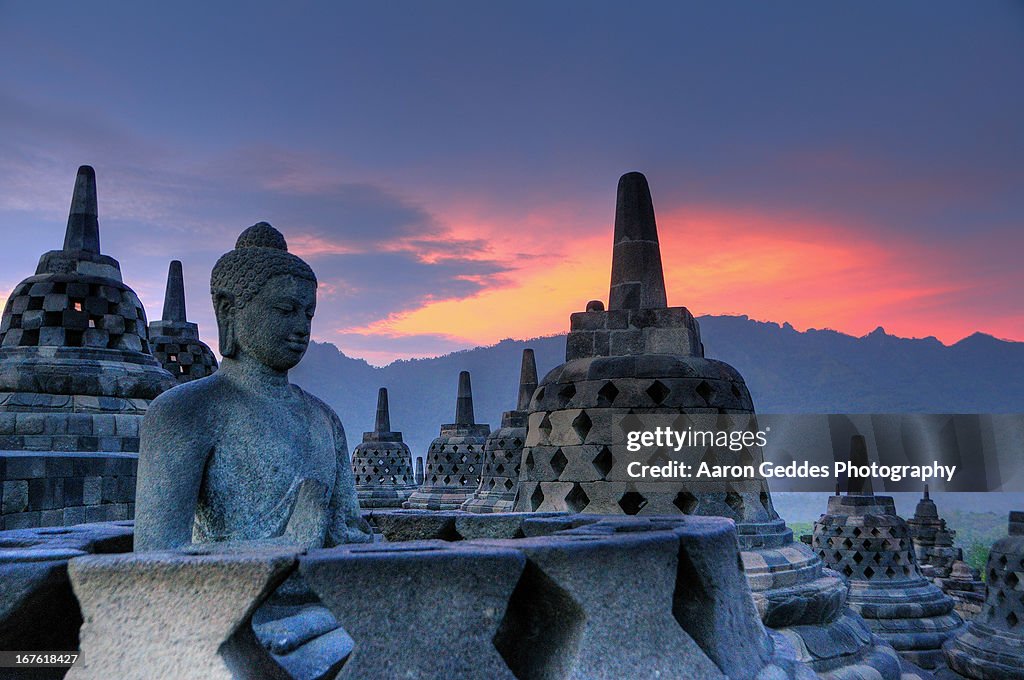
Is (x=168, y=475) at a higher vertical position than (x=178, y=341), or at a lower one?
lower

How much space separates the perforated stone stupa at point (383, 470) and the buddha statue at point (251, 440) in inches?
614

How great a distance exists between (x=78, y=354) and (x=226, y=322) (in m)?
7.51

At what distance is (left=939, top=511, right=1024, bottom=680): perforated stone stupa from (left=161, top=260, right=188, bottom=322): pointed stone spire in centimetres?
1399

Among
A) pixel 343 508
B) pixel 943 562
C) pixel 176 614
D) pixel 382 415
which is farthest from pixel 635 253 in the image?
pixel 943 562

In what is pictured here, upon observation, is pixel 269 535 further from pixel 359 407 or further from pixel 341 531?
pixel 359 407

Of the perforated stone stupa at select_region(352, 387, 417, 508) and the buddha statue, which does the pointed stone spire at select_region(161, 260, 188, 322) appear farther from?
the buddha statue

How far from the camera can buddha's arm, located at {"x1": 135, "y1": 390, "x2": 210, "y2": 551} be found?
7.65 ft


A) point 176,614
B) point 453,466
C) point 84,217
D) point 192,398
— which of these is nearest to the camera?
point 176,614

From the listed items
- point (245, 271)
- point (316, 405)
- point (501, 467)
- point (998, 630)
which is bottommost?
point (998, 630)

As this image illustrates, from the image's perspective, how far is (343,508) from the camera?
2877 millimetres

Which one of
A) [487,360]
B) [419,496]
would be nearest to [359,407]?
[487,360]

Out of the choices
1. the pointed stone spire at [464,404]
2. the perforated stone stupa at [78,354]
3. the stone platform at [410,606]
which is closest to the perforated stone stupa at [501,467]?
the pointed stone spire at [464,404]

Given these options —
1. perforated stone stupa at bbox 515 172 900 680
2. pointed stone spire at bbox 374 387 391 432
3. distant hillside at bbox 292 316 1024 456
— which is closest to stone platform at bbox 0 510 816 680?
perforated stone stupa at bbox 515 172 900 680

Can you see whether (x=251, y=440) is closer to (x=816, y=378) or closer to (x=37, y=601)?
(x=37, y=601)
